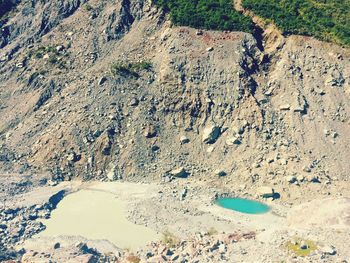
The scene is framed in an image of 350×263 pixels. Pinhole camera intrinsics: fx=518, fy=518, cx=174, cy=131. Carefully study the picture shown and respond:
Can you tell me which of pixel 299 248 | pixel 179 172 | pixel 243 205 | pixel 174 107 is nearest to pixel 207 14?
pixel 174 107

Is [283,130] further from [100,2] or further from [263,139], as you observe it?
[100,2]

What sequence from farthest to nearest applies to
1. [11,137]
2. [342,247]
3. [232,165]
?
[11,137] → [232,165] → [342,247]

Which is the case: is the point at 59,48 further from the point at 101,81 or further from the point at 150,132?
the point at 150,132

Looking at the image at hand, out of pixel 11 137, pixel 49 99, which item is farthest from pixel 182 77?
pixel 11 137

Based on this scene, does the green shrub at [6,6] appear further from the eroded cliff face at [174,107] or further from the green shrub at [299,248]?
the green shrub at [299,248]

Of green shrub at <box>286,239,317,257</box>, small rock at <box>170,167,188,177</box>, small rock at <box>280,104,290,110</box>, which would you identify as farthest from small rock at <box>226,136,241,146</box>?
green shrub at <box>286,239,317,257</box>

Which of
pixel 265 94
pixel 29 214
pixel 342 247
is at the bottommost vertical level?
pixel 29 214

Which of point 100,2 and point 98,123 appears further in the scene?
point 100,2
